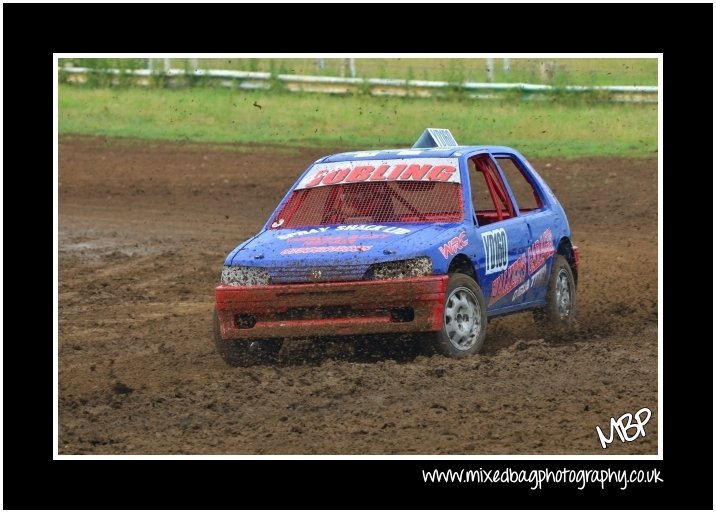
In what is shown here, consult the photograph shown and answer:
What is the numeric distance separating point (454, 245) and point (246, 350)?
161 cm

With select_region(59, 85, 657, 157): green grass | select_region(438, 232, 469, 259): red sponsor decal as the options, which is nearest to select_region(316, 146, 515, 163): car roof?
select_region(438, 232, 469, 259): red sponsor decal

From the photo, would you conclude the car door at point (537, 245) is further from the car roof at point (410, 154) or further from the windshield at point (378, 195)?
the windshield at point (378, 195)

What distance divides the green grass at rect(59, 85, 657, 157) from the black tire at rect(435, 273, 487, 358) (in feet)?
39.4

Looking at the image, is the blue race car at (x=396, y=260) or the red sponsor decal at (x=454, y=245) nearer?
the blue race car at (x=396, y=260)

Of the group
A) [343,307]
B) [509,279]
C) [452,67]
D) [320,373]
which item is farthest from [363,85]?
[320,373]

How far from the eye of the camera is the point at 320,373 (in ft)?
31.2

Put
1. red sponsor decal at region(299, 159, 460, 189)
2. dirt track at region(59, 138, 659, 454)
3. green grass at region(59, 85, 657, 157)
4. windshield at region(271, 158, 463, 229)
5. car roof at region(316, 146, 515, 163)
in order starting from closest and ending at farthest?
dirt track at region(59, 138, 659, 454), windshield at region(271, 158, 463, 229), red sponsor decal at region(299, 159, 460, 189), car roof at region(316, 146, 515, 163), green grass at region(59, 85, 657, 157)

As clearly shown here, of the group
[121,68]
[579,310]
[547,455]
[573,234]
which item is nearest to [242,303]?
[547,455]

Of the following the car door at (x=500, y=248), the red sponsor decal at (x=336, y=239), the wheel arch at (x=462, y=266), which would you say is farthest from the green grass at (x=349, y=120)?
the red sponsor decal at (x=336, y=239)

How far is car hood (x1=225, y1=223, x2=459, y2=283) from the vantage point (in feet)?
31.6

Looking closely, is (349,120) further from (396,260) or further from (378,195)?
(396,260)

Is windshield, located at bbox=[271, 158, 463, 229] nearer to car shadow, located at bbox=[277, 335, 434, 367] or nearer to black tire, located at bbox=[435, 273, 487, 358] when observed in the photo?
black tire, located at bbox=[435, 273, 487, 358]

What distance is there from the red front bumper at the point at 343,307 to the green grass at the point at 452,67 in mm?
13228

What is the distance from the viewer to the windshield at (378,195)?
10562 millimetres
